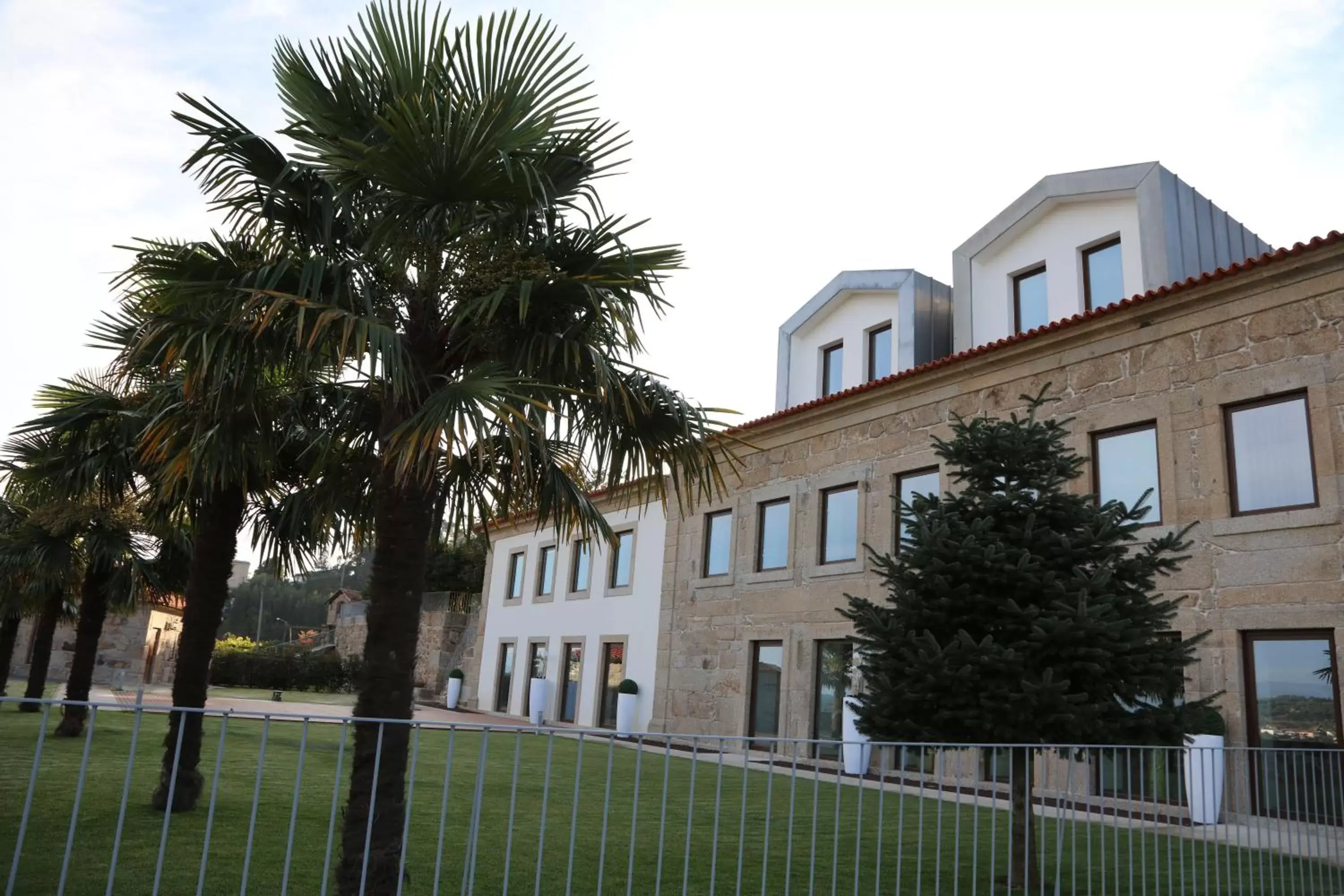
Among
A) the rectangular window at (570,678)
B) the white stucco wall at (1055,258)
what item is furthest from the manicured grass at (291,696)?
the white stucco wall at (1055,258)

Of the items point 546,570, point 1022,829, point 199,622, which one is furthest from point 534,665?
point 1022,829

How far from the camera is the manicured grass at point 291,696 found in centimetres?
3059

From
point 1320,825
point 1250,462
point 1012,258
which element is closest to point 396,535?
point 1320,825

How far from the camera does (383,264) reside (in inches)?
270

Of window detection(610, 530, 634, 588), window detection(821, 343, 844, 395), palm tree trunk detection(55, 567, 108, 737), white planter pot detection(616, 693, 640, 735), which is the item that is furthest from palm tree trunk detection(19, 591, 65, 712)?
window detection(821, 343, 844, 395)

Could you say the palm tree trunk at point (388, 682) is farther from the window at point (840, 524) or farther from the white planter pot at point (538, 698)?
the white planter pot at point (538, 698)

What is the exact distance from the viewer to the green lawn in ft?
21.0

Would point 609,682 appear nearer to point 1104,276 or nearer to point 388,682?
point 1104,276

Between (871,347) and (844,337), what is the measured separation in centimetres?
74

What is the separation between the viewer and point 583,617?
25.9m

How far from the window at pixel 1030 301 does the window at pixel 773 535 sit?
5388 millimetres

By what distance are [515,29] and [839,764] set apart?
15.8 feet

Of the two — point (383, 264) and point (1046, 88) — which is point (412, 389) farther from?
point (1046, 88)

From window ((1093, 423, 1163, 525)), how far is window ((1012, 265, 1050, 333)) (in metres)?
3.25
